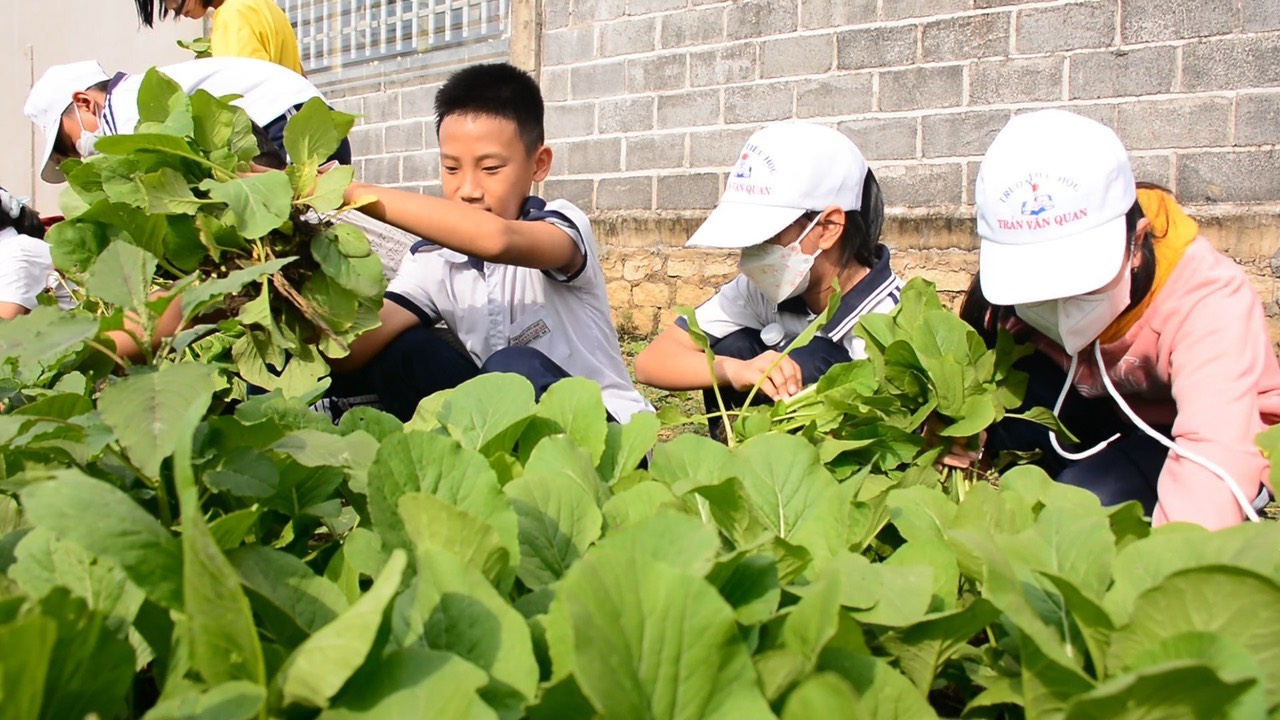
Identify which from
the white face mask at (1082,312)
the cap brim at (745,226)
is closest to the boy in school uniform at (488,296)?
the cap brim at (745,226)

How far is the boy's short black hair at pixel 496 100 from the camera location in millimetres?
2744

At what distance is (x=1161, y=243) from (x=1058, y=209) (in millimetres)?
295

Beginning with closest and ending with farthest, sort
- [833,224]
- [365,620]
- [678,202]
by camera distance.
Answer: [365,620], [833,224], [678,202]

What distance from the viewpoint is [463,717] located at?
0.52 metres

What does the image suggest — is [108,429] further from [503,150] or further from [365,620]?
[503,150]

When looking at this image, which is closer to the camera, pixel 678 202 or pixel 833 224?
pixel 833 224

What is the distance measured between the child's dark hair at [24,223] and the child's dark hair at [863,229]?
291cm

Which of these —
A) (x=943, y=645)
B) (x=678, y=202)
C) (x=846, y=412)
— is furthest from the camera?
(x=678, y=202)

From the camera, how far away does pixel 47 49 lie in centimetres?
1125

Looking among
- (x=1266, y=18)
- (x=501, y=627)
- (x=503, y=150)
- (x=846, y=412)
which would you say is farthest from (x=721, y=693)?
(x=1266, y=18)

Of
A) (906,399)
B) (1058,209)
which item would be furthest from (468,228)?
(1058,209)

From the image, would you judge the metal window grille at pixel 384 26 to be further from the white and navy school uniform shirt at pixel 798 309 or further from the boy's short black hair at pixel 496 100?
the white and navy school uniform shirt at pixel 798 309

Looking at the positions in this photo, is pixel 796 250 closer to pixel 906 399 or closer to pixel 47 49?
pixel 906 399

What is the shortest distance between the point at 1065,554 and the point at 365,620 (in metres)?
0.47
